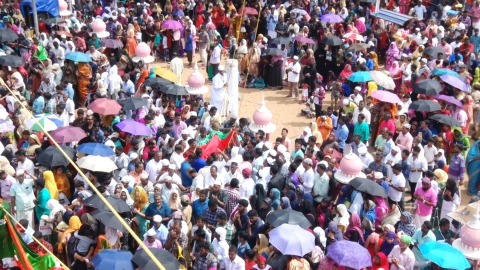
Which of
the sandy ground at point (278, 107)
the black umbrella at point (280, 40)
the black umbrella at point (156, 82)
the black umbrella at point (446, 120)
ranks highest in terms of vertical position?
the black umbrella at point (280, 40)

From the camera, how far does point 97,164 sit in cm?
1117

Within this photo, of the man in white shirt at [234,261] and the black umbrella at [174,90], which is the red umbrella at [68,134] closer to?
the black umbrella at [174,90]

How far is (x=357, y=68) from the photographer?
621 inches

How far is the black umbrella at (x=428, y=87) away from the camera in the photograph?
1412 centimetres

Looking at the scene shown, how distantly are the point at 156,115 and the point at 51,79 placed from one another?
8.95 feet

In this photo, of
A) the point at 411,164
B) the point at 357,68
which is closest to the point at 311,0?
the point at 357,68

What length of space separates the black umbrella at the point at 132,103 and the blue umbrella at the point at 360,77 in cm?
401

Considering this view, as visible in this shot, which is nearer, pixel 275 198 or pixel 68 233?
pixel 68 233

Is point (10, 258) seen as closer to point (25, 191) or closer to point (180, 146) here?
point (25, 191)

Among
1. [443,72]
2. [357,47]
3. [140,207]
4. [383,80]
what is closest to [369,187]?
[140,207]

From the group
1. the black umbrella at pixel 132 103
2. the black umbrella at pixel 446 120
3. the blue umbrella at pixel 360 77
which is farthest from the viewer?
the blue umbrella at pixel 360 77

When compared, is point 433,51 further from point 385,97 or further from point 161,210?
point 161,210

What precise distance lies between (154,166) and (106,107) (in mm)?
2249

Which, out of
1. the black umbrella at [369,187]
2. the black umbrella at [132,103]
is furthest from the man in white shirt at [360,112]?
the black umbrella at [132,103]
